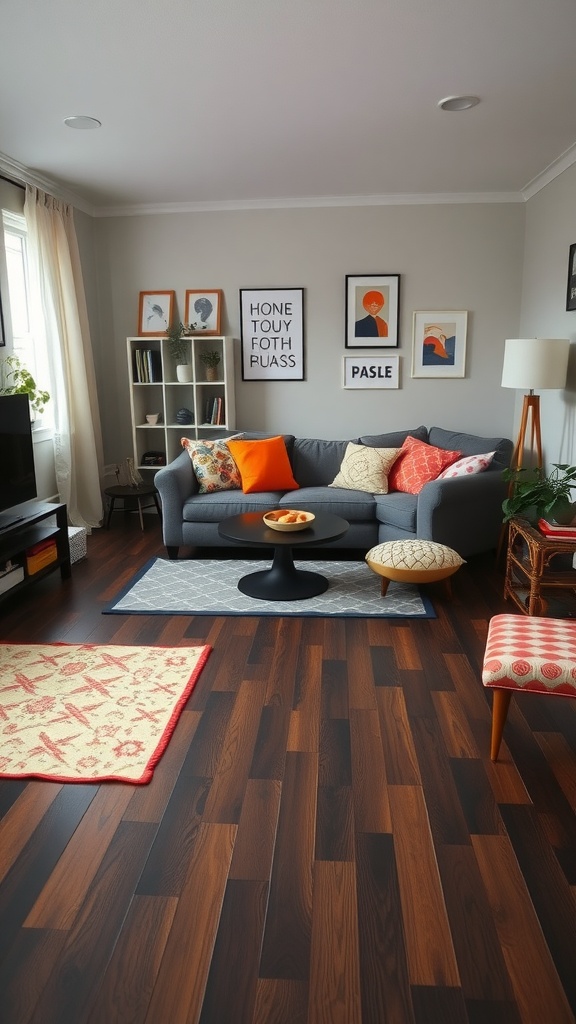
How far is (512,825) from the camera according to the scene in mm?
2008

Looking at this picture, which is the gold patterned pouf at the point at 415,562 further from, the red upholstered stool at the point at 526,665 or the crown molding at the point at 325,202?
the crown molding at the point at 325,202

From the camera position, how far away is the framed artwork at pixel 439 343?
17.8 feet

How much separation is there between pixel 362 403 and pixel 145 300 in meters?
2.00

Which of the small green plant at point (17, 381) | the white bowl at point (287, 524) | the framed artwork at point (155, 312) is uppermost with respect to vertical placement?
the framed artwork at point (155, 312)

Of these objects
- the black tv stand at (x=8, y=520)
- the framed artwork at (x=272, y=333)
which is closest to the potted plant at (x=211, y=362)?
the framed artwork at (x=272, y=333)

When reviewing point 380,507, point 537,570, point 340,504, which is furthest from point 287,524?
point 537,570

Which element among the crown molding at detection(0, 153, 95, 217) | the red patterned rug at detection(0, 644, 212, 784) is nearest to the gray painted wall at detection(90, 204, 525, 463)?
the crown molding at detection(0, 153, 95, 217)

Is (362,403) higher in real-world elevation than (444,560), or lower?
higher

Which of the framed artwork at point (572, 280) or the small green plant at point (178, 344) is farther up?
the framed artwork at point (572, 280)

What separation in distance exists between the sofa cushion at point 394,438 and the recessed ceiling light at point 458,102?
2.32m

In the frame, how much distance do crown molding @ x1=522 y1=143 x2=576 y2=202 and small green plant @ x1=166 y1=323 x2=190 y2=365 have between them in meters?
2.81

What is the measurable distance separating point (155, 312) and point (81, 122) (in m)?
2.14

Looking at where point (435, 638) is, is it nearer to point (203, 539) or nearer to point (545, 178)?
point (203, 539)

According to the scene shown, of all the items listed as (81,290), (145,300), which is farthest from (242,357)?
(81,290)
